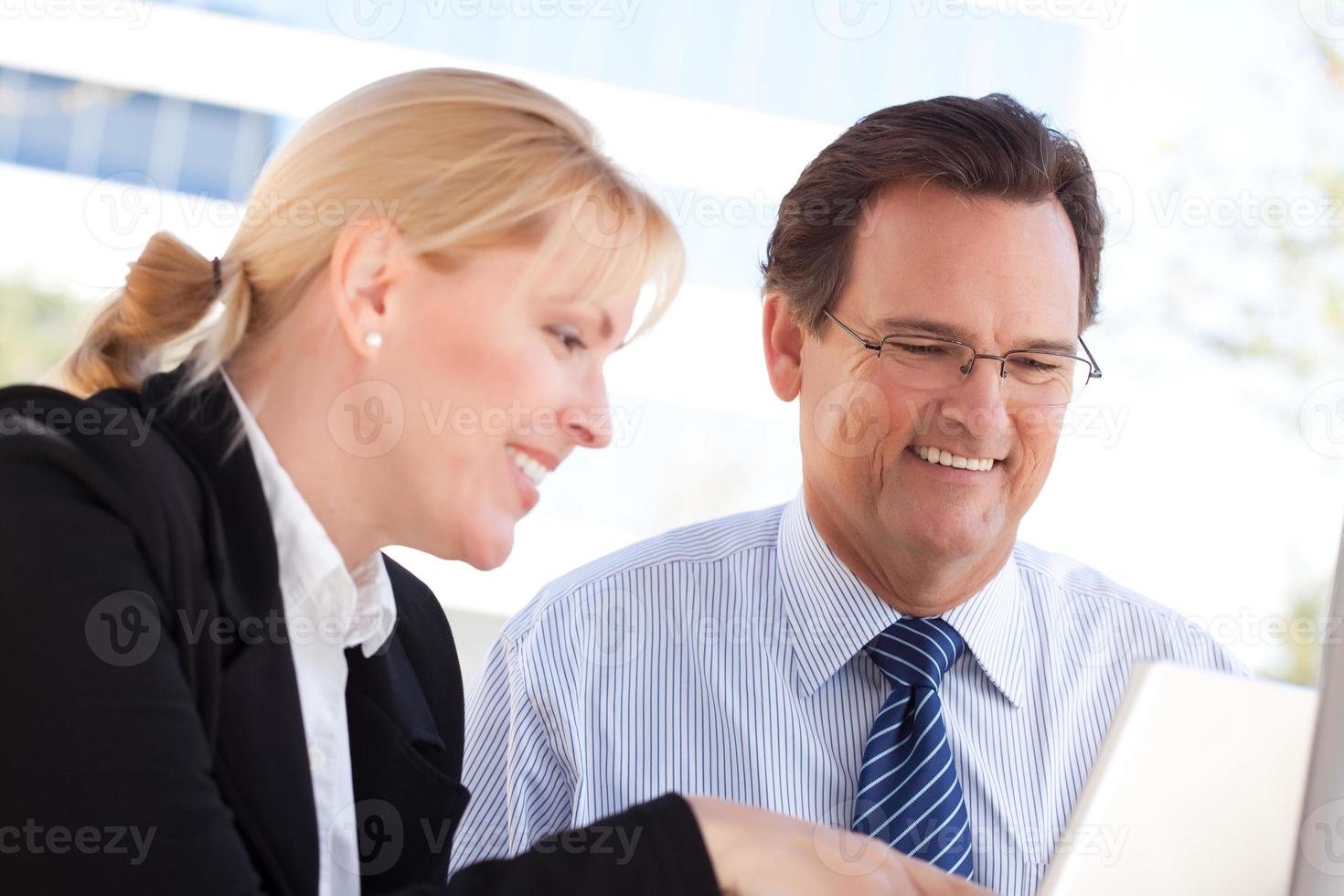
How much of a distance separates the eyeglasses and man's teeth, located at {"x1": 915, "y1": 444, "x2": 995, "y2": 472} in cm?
9

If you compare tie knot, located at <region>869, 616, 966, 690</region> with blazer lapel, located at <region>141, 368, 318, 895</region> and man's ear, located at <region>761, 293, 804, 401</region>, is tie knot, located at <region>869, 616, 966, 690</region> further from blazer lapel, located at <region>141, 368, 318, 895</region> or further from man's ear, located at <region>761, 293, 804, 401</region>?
blazer lapel, located at <region>141, 368, 318, 895</region>

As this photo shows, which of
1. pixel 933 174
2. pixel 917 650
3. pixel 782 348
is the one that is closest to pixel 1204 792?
pixel 917 650

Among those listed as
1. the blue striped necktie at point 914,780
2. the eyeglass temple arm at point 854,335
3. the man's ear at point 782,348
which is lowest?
the blue striped necktie at point 914,780

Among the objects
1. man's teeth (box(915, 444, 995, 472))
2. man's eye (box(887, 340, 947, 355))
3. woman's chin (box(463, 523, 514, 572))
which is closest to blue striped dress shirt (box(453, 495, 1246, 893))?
man's teeth (box(915, 444, 995, 472))

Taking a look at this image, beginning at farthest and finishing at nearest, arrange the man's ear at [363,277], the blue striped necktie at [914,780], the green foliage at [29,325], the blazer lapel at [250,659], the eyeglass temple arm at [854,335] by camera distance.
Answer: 1. the green foliage at [29,325]
2. the eyeglass temple arm at [854,335]
3. the blue striped necktie at [914,780]
4. the man's ear at [363,277]
5. the blazer lapel at [250,659]

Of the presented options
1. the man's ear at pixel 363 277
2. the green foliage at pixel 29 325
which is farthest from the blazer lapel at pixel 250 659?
the green foliage at pixel 29 325

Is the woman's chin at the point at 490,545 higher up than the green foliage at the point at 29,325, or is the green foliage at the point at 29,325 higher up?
the woman's chin at the point at 490,545

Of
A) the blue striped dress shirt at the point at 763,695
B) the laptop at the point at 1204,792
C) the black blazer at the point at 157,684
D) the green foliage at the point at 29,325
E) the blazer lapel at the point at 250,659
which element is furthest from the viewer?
the green foliage at the point at 29,325

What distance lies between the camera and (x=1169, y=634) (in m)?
1.98

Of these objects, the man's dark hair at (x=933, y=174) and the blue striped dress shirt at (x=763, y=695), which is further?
the man's dark hair at (x=933, y=174)

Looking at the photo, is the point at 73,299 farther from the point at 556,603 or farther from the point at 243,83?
the point at 556,603

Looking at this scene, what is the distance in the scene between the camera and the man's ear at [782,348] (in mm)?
2051

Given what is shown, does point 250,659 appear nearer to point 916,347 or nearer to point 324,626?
point 324,626

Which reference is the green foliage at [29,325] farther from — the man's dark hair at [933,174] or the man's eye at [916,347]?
the man's eye at [916,347]
